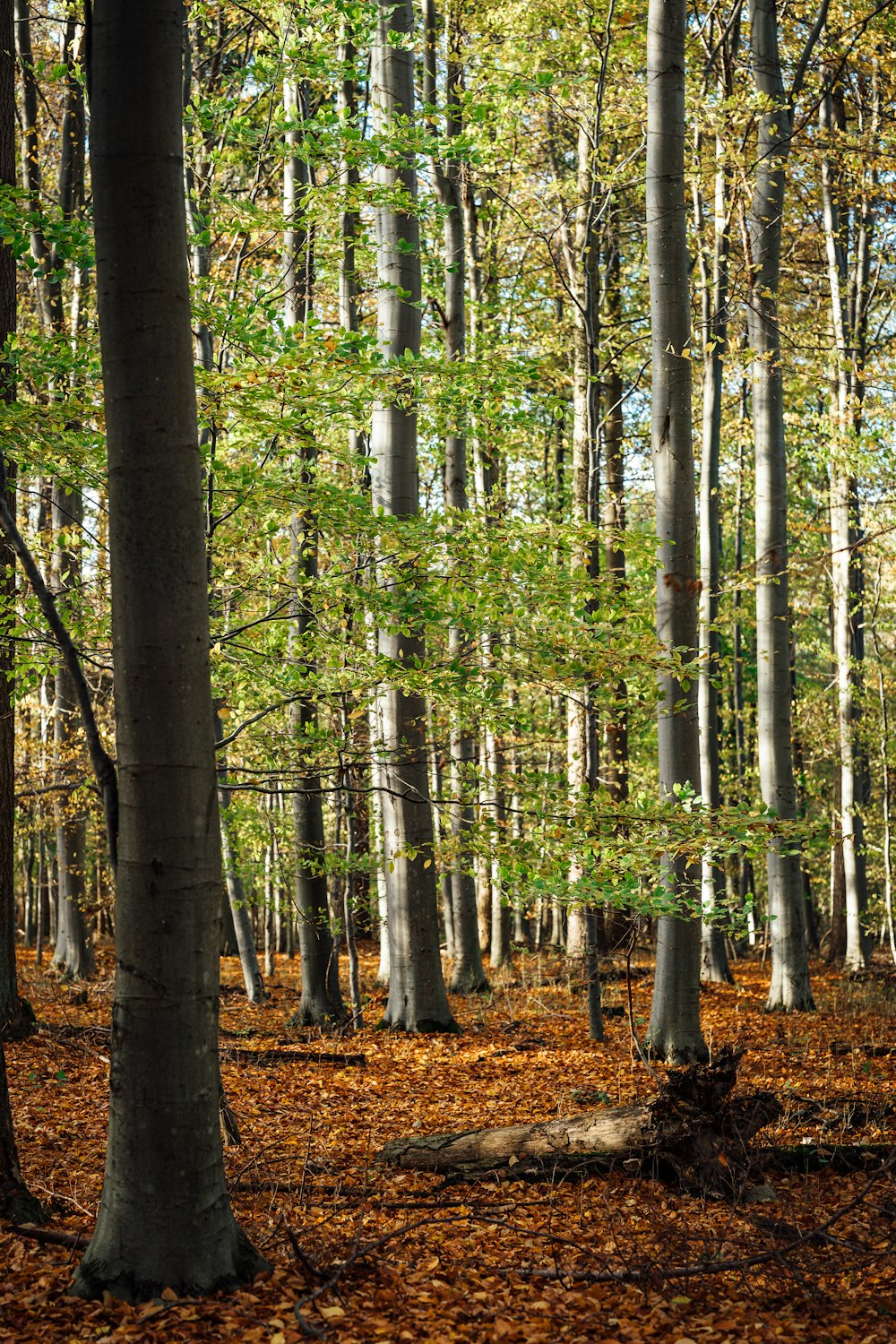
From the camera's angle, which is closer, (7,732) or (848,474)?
(7,732)

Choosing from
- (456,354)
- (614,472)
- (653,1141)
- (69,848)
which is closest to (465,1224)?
(653,1141)

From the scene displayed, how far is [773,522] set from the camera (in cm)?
1169

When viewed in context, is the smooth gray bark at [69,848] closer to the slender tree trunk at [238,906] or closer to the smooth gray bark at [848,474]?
the slender tree trunk at [238,906]

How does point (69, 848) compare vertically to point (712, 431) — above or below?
below

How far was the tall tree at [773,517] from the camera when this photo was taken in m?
11.3

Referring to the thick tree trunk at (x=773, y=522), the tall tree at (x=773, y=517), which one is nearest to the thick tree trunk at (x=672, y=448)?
the tall tree at (x=773, y=517)

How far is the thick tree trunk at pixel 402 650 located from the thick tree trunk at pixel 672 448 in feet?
6.72

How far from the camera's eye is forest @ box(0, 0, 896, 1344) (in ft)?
11.7

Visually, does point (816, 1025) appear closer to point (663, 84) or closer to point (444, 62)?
point (663, 84)

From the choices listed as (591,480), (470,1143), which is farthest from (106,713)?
(470,1143)

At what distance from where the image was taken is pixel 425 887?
10.0m

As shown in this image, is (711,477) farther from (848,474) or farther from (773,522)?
(773,522)

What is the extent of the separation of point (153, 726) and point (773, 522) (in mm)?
9539

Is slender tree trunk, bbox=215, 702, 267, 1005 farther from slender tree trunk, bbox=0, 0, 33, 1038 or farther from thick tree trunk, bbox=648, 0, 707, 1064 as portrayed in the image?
thick tree trunk, bbox=648, 0, 707, 1064
